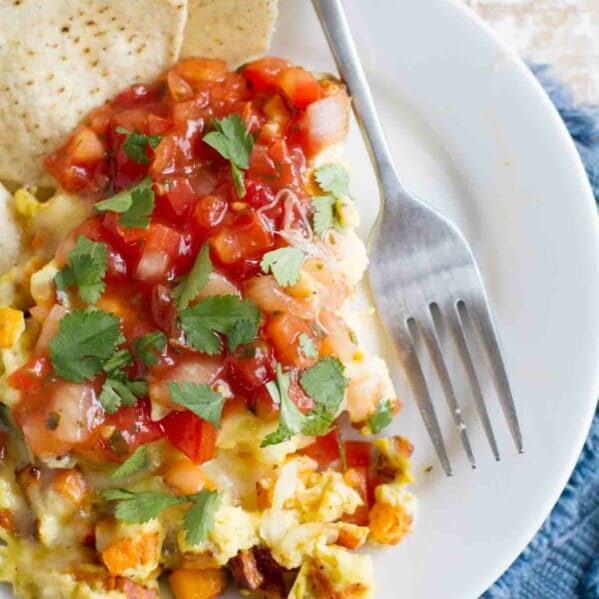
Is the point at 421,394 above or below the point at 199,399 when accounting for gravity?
below

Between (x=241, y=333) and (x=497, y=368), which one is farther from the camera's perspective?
(x=497, y=368)

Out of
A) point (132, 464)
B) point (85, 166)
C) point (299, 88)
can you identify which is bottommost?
point (132, 464)

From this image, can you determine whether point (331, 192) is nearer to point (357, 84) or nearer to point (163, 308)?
point (357, 84)

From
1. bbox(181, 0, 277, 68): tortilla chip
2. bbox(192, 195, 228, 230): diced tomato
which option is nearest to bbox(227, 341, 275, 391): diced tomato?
bbox(192, 195, 228, 230): diced tomato

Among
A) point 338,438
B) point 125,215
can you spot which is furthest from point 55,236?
point 338,438

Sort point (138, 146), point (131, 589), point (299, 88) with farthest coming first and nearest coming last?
point (299, 88)
point (138, 146)
point (131, 589)

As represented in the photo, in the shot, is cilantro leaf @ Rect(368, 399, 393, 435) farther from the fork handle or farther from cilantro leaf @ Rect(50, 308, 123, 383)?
cilantro leaf @ Rect(50, 308, 123, 383)

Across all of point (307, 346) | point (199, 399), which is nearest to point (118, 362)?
point (199, 399)
